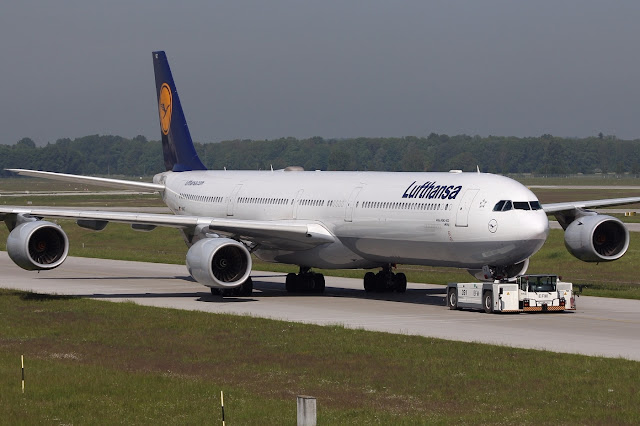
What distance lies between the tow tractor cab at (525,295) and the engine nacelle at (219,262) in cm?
819

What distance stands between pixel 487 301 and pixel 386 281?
8137mm

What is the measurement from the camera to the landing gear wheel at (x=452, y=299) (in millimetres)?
38003

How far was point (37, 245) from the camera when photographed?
135 feet

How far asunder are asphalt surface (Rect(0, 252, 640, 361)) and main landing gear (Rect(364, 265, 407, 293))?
0.52 metres

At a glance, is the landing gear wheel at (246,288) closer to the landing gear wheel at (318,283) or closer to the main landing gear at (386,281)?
the landing gear wheel at (318,283)

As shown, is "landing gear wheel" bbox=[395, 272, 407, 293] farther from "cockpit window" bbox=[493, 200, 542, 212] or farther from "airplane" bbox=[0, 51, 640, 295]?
"cockpit window" bbox=[493, 200, 542, 212]

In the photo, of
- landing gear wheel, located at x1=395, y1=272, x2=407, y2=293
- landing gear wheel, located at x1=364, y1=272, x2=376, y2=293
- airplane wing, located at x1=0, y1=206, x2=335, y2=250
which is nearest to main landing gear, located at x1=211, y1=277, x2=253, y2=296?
airplane wing, located at x1=0, y1=206, x2=335, y2=250

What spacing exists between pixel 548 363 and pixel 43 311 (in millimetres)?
18339

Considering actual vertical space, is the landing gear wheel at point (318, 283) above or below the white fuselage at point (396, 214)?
below

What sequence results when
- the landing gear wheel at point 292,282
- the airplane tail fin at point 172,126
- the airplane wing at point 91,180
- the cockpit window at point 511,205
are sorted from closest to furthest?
the cockpit window at point 511,205 → the landing gear wheel at point 292,282 → the airplane wing at point 91,180 → the airplane tail fin at point 172,126

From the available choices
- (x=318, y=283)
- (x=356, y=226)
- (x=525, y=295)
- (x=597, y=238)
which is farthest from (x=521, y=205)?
(x=318, y=283)

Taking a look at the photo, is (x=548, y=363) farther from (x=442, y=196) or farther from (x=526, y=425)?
(x=442, y=196)

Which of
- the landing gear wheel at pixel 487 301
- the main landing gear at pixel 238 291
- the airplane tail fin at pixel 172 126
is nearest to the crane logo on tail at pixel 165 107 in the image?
the airplane tail fin at pixel 172 126

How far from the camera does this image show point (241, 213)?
47.5 meters
